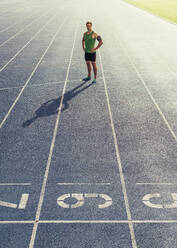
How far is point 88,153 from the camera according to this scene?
18.5 feet

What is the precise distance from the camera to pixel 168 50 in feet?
44.4

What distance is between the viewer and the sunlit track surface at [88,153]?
3.95m

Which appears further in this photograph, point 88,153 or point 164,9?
point 164,9

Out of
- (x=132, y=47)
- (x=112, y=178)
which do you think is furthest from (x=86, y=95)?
(x=132, y=47)

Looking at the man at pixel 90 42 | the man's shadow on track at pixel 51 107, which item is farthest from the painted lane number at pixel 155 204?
the man at pixel 90 42

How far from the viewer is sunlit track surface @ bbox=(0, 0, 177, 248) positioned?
3.95m

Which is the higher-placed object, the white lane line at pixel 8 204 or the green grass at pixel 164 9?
the green grass at pixel 164 9

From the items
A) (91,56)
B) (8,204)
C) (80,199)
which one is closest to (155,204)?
(80,199)

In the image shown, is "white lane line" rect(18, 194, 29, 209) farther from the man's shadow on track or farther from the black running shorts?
the black running shorts

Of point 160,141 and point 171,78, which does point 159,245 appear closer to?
Result: point 160,141

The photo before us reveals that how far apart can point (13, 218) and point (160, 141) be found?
3347mm

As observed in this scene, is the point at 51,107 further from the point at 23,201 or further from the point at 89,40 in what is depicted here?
the point at 23,201

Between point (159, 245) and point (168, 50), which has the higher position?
point (168, 50)

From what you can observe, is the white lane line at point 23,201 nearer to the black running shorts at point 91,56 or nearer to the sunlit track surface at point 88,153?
the sunlit track surface at point 88,153
